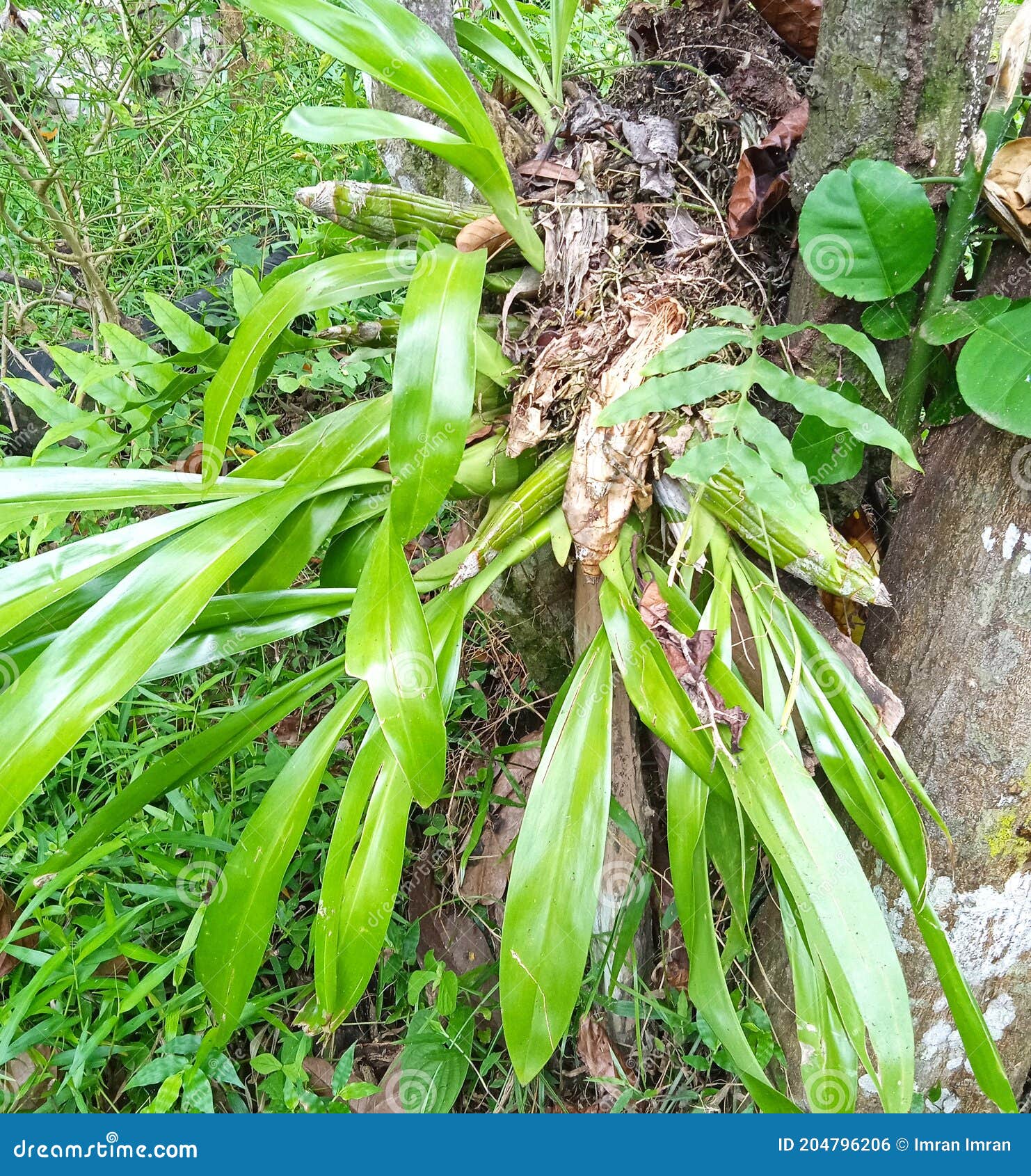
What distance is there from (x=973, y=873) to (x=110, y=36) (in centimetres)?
184

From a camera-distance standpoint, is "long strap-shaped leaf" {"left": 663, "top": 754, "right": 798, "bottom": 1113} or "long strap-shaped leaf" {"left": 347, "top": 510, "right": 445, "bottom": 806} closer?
"long strap-shaped leaf" {"left": 347, "top": 510, "right": 445, "bottom": 806}

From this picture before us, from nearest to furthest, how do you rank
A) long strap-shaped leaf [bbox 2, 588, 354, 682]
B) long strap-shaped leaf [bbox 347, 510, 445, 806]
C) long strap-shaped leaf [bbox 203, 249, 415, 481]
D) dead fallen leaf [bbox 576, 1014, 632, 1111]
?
1. long strap-shaped leaf [bbox 347, 510, 445, 806]
2. long strap-shaped leaf [bbox 203, 249, 415, 481]
3. long strap-shaped leaf [bbox 2, 588, 354, 682]
4. dead fallen leaf [bbox 576, 1014, 632, 1111]

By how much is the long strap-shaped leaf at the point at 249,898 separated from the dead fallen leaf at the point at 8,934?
559 millimetres

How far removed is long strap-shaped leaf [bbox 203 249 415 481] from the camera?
80cm

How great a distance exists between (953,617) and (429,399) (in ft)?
1.96

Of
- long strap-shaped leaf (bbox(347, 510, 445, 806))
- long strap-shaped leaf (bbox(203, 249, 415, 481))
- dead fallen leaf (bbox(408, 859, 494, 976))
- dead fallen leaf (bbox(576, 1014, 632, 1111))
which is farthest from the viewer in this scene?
dead fallen leaf (bbox(408, 859, 494, 976))

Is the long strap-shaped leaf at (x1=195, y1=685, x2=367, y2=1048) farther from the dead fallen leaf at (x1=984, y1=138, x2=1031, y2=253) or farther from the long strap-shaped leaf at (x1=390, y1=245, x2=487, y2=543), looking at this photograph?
the dead fallen leaf at (x1=984, y1=138, x2=1031, y2=253)

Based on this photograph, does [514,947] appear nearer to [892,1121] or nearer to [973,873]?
[892,1121]

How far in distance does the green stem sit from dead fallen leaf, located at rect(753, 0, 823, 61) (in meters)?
0.41

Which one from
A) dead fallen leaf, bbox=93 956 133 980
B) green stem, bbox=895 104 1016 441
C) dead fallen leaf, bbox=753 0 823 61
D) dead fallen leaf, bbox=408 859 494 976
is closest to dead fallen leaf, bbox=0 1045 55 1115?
dead fallen leaf, bbox=93 956 133 980

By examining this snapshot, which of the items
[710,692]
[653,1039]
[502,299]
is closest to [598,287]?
[502,299]

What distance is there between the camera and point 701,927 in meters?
0.85

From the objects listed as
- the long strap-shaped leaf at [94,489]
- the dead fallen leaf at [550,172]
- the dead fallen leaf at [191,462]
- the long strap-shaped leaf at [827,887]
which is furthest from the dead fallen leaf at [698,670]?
the dead fallen leaf at [191,462]

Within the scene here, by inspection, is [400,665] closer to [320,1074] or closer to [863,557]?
[863,557]
